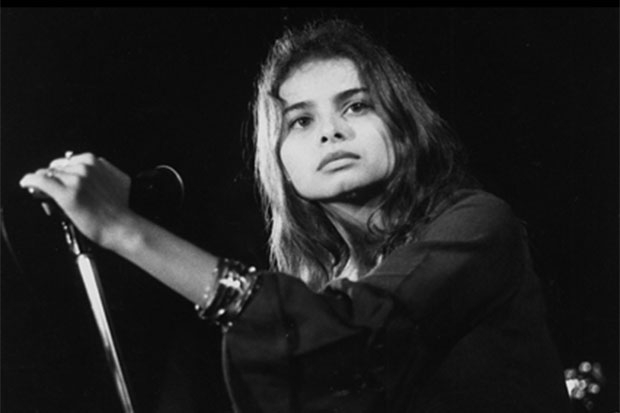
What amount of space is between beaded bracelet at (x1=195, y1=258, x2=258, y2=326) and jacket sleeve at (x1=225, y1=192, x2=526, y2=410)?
0.5 inches

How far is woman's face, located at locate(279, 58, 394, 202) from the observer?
4.49 ft

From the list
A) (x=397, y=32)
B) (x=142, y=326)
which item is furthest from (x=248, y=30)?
(x=142, y=326)

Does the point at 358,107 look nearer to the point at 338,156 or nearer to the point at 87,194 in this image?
the point at 338,156

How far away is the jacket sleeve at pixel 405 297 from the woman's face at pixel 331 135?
7.5 inches

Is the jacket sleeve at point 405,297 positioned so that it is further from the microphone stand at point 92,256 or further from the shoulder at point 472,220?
the microphone stand at point 92,256

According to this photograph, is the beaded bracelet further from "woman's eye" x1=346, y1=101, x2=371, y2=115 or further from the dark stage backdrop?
"woman's eye" x1=346, y1=101, x2=371, y2=115

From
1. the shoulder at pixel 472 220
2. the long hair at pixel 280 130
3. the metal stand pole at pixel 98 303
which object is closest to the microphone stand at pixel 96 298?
the metal stand pole at pixel 98 303

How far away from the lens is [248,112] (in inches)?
62.9

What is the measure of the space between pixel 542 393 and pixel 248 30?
2.83 ft

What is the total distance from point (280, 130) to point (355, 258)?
271mm

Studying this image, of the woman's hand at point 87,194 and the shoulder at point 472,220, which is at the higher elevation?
the woman's hand at point 87,194

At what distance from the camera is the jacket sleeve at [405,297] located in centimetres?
98

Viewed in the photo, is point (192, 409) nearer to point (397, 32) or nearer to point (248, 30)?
point (248, 30)

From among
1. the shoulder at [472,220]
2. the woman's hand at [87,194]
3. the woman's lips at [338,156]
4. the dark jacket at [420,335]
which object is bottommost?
the dark jacket at [420,335]
